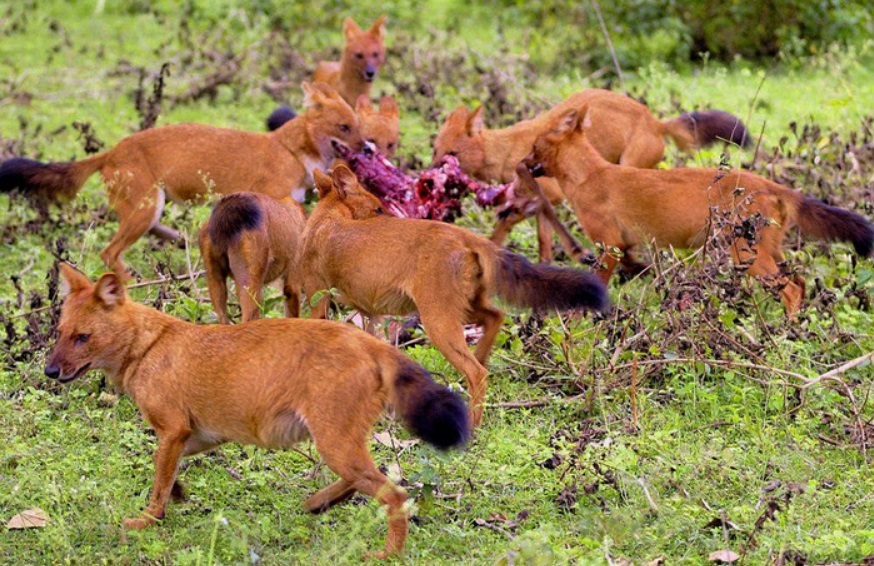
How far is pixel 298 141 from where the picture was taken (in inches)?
346

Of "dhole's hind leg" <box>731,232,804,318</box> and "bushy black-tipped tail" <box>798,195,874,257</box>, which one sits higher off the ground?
"bushy black-tipped tail" <box>798,195,874,257</box>

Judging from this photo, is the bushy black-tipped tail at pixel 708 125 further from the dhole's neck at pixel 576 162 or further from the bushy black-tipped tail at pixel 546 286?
the bushy black-tipped tail at pixel 546 286

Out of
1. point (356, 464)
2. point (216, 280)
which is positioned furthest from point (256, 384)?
point (216, 280)

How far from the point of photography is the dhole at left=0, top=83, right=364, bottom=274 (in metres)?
8.15

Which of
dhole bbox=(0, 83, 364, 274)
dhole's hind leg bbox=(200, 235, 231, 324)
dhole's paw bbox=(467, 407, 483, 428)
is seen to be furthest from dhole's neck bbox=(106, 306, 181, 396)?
dhole bbox=(0, 83, 364, 274)

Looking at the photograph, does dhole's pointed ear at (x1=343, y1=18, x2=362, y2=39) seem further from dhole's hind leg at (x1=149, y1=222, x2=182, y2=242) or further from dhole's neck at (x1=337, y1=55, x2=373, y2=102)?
dhole's hind leg at (x1=149, y1=222, x2=182, y2=242)

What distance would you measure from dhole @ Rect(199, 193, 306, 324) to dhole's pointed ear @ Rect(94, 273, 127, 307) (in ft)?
3.43

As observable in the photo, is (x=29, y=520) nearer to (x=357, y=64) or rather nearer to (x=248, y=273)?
(x=248, y=273)

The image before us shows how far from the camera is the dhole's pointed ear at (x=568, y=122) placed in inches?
313

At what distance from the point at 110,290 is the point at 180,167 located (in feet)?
9.73

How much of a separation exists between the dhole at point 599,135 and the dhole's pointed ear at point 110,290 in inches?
143

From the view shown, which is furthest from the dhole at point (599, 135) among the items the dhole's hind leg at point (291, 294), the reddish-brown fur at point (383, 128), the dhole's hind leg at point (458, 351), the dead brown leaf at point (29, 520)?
the dead brown leaf at point (29, 520)

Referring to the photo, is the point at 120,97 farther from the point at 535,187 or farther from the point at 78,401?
the point at 78,401

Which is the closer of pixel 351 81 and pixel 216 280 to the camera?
pixel 216 280
